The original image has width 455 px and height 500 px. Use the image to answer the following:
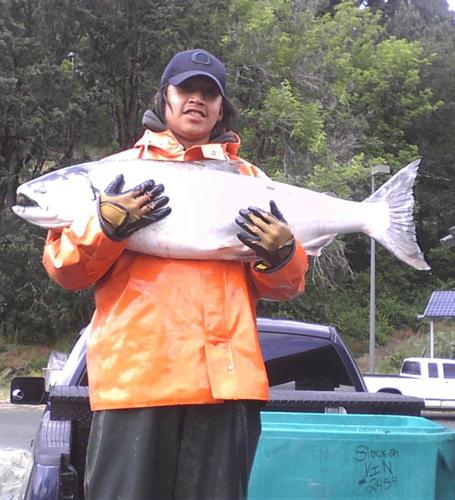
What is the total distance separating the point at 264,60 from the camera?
28609 millimetres

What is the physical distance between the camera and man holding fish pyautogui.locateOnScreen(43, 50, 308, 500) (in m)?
2.22

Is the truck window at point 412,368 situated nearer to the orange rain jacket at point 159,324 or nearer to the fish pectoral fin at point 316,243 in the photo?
the fish pectoral fin at point 316,243

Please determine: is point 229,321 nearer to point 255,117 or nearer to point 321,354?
point 321,354

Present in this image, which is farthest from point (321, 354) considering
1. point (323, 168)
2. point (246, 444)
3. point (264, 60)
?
point (264, 60)

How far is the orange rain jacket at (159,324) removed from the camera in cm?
222

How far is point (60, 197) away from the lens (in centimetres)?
234

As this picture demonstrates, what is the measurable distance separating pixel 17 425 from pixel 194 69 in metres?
12.2

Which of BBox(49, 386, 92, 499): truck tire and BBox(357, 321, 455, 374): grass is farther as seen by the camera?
BBox(357, 321, 455, 374): grass

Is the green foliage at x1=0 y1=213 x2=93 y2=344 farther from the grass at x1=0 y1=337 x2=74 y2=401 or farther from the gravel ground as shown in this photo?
the gravel ground

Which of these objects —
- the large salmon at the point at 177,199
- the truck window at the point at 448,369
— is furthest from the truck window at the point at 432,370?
the large salmon at the point at 177,199

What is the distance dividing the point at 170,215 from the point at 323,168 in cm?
2283

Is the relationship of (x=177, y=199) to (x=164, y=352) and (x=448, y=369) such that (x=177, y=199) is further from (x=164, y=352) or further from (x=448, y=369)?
(x=448, y=369)

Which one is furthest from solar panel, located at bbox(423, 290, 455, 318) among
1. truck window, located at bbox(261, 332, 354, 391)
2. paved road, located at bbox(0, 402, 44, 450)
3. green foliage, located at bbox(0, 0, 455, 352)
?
truck window, located at bbox(261, 332, 354, 391)

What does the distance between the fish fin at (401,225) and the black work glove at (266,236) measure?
39cm
